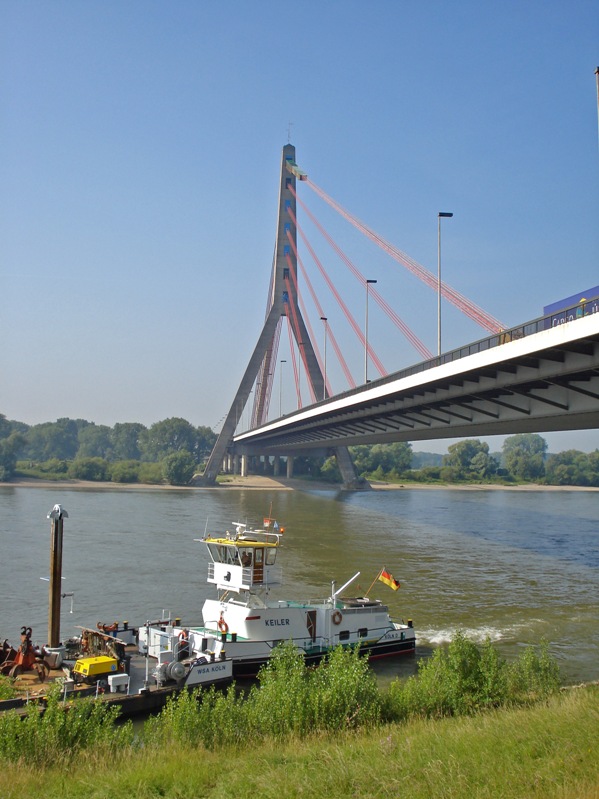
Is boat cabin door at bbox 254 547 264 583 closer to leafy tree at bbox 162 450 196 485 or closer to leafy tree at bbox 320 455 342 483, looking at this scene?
leafy tree at bbox 162 450 196 485

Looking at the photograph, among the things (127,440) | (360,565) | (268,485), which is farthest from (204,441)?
(360,565)

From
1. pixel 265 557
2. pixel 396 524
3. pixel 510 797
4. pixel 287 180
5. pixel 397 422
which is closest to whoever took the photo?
pixel 510 797

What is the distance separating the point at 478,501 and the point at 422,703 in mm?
76220

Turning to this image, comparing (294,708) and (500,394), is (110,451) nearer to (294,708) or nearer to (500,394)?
(500,394)

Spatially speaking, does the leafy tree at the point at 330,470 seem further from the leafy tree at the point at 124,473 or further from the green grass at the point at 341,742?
the green grass at the point at 341,742

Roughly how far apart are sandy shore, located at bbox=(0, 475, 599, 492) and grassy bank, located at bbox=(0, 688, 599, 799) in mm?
80696

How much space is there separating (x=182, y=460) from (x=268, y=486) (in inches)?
485

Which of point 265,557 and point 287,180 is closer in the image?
point 265,557

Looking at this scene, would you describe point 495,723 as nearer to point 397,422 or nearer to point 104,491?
point 397,422

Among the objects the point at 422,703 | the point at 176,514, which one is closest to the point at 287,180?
the point at 176,514

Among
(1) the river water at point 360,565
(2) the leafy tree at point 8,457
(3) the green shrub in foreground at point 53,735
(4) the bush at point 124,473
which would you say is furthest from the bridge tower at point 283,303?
(3) the green shrub in foreground at point 53,735

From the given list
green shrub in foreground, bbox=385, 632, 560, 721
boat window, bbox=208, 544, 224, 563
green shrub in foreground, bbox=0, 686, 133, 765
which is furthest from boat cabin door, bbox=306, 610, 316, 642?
green shrub in foreground, bbox=0, 686, 133, 765

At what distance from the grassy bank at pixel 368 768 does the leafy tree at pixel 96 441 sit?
18254 cm

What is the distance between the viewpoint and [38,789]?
33.0ft
